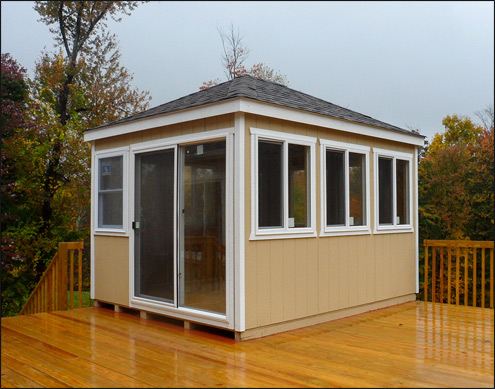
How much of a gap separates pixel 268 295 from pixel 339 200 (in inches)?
61.5

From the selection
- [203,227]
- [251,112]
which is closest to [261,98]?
[251,112]

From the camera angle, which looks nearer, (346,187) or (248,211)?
(248,211)

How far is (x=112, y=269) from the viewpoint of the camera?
6125 mm

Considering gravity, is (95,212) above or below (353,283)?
above

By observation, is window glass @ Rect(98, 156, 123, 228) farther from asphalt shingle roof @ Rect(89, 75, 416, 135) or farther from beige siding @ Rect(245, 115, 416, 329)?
beige siding @ Rect(245, 115, 416, 329)

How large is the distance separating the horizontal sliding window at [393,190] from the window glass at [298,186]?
139cm

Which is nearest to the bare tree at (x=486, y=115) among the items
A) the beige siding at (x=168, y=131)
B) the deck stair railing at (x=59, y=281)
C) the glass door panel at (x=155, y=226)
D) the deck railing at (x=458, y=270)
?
the deck railing at (x=458, y=270)

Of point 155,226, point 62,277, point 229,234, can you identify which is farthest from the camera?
point 62,277

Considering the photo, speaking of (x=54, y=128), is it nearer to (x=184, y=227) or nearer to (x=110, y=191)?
(x=110, y=191)

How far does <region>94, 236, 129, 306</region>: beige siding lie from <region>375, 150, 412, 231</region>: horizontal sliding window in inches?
123

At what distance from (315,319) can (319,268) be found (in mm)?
542

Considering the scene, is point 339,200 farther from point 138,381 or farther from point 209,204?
point 138,381

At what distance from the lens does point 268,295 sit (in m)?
4.81

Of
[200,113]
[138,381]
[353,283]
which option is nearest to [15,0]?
[200,113]
